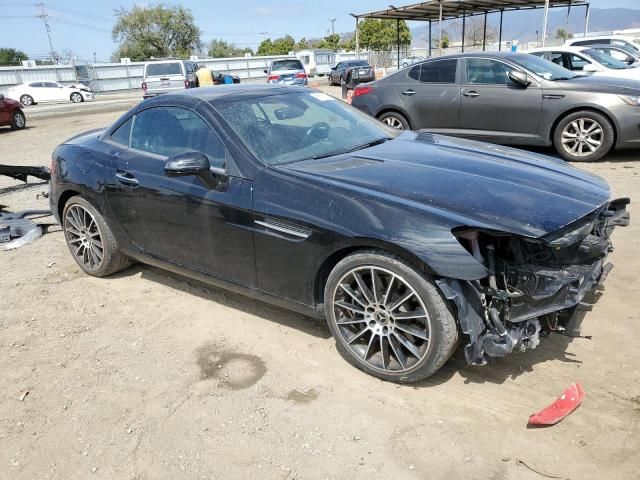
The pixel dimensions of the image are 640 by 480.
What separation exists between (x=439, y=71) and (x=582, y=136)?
242 centimetres

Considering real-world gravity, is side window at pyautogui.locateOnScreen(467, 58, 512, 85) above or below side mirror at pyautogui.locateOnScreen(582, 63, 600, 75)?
above

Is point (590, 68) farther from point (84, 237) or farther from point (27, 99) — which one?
point (27, 99)

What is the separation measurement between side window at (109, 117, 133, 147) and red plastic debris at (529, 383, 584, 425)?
3420mm

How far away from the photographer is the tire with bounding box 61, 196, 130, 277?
4.48 metres

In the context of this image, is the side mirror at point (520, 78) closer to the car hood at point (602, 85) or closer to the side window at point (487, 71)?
the side window at point (487, 71)

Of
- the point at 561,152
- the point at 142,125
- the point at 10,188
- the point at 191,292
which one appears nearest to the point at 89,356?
the point at 191,292

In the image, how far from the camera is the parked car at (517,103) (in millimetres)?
7410

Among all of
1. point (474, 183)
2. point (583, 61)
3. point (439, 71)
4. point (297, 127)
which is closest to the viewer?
point (474, 183)

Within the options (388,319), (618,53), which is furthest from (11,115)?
(388,319)

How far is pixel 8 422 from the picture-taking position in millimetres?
2953

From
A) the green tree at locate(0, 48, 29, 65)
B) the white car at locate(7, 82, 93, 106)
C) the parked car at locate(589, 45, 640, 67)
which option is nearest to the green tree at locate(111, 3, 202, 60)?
the green tree at locate(0, 48, 29, 65)

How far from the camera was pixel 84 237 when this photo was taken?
4.71m

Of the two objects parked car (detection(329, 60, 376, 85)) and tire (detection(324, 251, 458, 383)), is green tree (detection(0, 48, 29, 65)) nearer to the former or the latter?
parked car (detection(329, 60, 376, 85))

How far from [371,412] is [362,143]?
6.35 ft
